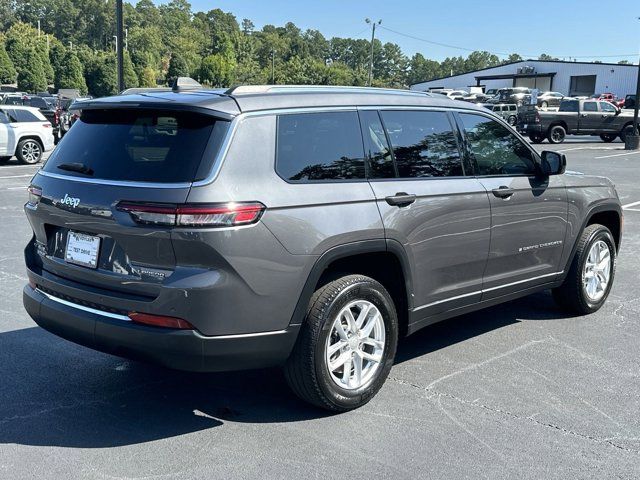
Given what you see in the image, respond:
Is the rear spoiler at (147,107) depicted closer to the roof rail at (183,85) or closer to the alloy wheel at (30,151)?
the roof rail at (183,85)

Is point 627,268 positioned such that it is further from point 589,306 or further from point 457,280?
point 457,280

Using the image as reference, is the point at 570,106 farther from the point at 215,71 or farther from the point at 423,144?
the point at 215,71

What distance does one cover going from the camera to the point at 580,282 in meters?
5.83

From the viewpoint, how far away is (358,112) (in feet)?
13.7

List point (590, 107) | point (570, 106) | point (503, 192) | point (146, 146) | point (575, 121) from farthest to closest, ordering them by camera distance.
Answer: point (590, 107) → point (570, 106) → point (575, 121) → point (503, 192) → point (146, 146)

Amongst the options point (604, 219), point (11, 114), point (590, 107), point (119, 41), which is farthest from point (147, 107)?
point (590, 107)

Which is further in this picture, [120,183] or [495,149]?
[495,149]

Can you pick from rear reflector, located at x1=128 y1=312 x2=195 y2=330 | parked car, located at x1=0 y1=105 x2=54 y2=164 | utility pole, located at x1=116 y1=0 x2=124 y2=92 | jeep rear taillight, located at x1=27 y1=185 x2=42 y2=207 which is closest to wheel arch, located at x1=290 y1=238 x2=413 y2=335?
rear reflector, located at x1=128 y1=312 x2=195 y2=330

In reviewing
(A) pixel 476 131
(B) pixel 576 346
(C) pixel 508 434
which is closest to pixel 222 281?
(C) pixel 508 434

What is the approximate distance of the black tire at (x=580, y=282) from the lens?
228 inches

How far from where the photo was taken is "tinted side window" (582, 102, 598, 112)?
30234 millimetres

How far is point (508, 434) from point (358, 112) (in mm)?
2063

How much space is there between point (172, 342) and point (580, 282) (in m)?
3.85

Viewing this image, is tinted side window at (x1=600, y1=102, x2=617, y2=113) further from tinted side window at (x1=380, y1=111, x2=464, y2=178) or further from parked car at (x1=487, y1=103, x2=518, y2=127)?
tinted side window at (x1=380, y1=111, x2=464, y2=178)
